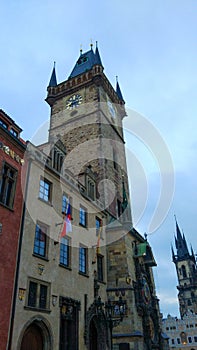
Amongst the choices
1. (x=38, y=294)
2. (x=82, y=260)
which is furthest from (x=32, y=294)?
(x=82, y=260)

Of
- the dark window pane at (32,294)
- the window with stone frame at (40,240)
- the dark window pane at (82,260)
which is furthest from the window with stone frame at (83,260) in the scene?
the dark window pane at (32,294)

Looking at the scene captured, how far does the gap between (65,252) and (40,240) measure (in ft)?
7.70

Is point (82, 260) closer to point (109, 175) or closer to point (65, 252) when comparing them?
point (65, 252)

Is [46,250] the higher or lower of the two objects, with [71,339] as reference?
higher

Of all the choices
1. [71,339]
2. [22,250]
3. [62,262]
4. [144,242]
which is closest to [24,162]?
[22,250]

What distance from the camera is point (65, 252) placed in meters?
18.2

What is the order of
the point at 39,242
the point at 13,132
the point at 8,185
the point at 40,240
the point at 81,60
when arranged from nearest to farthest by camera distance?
the point at 8,185 → the point at 39,242 → the point at 40,240 → the point at 13,132 → the point at 81,60

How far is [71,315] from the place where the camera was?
16.7 meters

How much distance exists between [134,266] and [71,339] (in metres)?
8.50

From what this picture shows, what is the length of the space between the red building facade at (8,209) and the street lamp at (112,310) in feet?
24.4

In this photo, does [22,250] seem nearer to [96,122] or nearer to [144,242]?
[144,242]

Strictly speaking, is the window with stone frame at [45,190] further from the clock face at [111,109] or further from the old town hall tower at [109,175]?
the clock face at [111,109]

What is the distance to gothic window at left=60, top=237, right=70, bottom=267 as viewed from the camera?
1778 centimetres

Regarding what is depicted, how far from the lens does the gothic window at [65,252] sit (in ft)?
58.3
